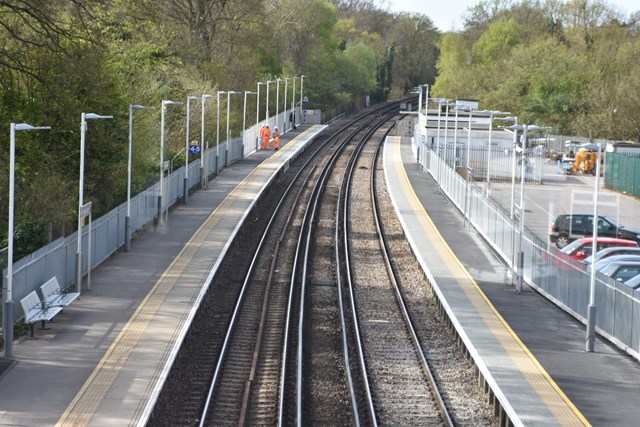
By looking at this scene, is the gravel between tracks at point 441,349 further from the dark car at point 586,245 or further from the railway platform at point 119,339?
the railway platform at point 119,339

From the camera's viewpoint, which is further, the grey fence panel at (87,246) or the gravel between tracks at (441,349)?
the grey fence panel at (87,246)

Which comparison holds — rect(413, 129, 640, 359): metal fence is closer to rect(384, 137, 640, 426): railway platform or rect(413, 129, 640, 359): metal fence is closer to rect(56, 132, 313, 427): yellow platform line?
rect(384, 137, 640, 426): railway platform

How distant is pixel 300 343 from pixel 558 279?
672 centimetres

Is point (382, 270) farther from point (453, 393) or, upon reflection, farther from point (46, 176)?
point (453, 393)

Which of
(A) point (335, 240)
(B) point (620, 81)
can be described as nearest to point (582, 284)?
(A) point (335, 240)

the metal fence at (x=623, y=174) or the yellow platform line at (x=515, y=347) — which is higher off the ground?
the metal fence at (x=623, y=174)

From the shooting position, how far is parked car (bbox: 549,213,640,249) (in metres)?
32.2

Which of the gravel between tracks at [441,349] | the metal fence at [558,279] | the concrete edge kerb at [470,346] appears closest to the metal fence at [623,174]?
the metal fence at [558,279]

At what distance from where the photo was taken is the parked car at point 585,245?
28984mm

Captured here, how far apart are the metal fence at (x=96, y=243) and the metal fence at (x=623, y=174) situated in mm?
17883

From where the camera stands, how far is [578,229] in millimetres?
32250

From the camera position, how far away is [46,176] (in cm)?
2911

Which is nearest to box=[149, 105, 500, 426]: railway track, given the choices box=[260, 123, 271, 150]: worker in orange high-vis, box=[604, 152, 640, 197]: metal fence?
box=[604, 152, 640, 197]: metal fence

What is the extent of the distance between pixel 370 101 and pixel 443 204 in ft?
272
